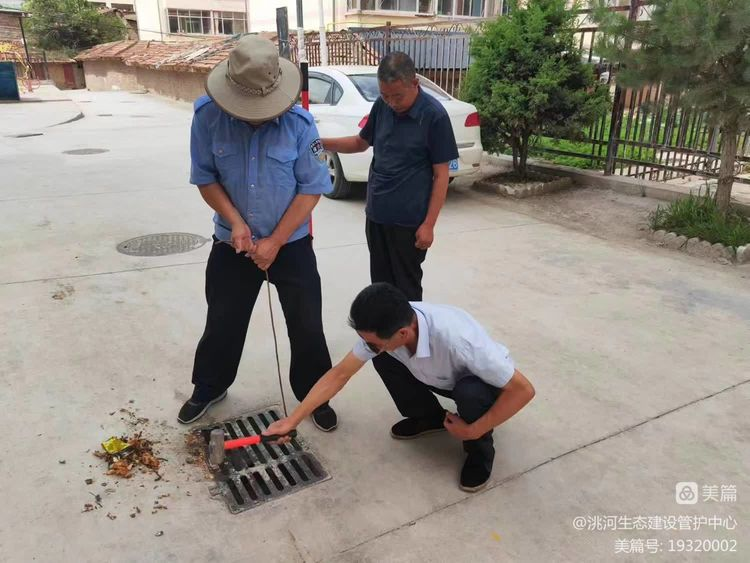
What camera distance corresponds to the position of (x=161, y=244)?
5.31m

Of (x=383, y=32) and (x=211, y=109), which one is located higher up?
(x=383, y=32)

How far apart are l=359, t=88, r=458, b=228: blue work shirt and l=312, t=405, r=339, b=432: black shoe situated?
3.36 feet

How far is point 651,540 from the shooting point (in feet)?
7.05

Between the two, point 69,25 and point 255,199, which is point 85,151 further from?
point 69,25

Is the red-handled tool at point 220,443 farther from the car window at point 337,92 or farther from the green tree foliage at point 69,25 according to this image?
the green tree foliage at point 69,25

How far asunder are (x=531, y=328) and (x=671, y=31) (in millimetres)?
2792

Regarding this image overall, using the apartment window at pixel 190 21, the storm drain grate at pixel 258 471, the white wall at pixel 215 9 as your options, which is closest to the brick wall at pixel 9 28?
the white wall at pixel 215 9

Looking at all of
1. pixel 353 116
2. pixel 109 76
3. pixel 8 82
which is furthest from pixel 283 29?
pixel 109 76

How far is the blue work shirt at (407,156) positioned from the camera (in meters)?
2.95

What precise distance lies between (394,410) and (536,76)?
494 cm

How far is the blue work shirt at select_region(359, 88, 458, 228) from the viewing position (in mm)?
2949

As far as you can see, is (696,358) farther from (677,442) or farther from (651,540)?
(651,540)

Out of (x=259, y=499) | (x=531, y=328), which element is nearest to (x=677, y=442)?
(x=531, y=328)

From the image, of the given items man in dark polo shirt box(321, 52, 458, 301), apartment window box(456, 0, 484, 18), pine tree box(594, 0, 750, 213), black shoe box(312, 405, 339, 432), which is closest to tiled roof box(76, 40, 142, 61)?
apartment window box(456, 0, 484, 18)
